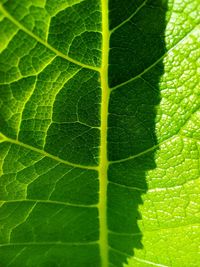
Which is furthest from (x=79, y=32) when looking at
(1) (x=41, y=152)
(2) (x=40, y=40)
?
(1) (x=41, y=152)

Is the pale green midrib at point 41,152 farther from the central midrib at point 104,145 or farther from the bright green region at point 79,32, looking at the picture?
the bright green region at point 79,32

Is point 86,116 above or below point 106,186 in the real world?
above

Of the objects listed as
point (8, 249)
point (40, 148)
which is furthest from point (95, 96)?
point (8, 249)

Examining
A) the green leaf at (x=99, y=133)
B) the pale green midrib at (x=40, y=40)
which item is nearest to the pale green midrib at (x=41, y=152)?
the green leaf at (x=99, y=133)

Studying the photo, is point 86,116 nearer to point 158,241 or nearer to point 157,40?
point 157,40

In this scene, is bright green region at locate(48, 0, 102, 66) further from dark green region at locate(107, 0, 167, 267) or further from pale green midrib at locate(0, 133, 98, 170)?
pale green midrib at locate(0, 133, 98, 170)

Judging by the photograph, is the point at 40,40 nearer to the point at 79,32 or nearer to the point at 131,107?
the point at 79,32

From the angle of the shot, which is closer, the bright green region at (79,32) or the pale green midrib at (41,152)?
the bright green region at (79,32)

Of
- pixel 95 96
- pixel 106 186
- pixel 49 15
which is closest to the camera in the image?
pixel 49 15
